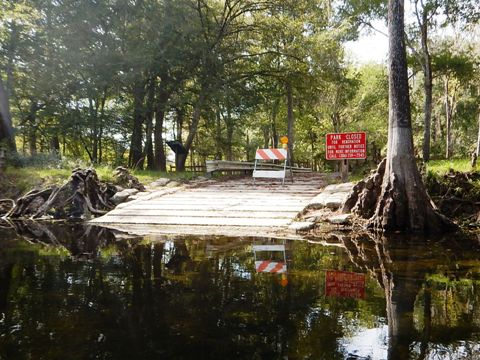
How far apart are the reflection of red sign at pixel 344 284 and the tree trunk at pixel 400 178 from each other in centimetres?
313

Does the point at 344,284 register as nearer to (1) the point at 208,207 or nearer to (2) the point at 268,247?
(2) the point at 268,247

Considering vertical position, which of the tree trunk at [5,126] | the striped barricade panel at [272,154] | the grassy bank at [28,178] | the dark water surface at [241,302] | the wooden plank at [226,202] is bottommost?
the dark water surface at [241,302]

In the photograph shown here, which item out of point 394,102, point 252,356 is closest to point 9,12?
point 394,102

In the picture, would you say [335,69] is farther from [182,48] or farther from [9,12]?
[9,12]

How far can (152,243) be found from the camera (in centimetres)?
721

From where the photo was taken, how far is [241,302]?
4.09m

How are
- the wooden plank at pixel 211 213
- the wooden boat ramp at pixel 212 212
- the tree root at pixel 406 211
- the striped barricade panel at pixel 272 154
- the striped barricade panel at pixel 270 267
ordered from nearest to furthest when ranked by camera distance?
the striped barricade panel at pixel 270 267 → the tree root at pixel 406 211 → the wooden boat ramp at pixel 212 212 → the wooden plank at pixel 211 213 → the striped barricade panel at pixel 272 154

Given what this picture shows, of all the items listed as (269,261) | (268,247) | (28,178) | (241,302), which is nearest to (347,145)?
(268,247)

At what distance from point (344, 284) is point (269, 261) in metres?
1.40

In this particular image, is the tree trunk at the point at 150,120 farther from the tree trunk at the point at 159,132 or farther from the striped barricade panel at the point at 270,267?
the striped barricade panel at the point at 270,267

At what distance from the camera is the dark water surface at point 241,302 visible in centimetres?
310

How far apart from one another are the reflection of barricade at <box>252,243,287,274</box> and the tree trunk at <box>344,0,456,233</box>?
2425 mm

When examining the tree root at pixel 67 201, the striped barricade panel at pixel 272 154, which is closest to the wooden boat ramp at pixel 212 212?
the tree root at pixel 67 201

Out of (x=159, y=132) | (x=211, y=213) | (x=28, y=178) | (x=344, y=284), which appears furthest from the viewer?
(x=159, y=132)
